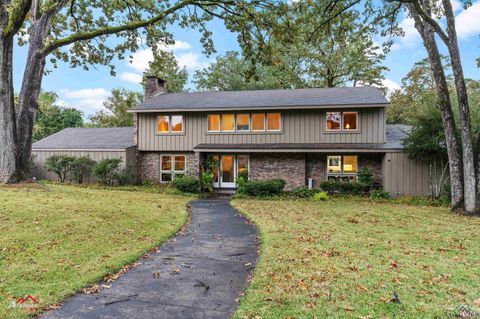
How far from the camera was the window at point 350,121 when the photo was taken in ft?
57.0

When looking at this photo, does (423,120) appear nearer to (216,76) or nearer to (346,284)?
(346,284)

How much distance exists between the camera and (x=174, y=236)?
8.02 m

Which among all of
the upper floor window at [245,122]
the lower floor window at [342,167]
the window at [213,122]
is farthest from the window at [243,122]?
the lower floor window at [342,167]

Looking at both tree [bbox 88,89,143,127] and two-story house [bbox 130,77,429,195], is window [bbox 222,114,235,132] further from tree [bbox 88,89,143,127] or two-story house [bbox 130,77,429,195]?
tree [bbox 88,89,143,127]

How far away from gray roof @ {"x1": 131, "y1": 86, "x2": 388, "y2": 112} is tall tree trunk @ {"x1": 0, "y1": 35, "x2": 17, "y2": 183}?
7320 mm

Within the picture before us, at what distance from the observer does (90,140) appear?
21.6 metres

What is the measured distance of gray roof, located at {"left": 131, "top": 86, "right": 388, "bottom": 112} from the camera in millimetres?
17406

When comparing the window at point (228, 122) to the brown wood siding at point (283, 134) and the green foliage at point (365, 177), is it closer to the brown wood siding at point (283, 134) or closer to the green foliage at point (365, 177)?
the brown wood siding at point (283, 134)

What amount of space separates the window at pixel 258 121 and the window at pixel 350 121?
4439 millimetres

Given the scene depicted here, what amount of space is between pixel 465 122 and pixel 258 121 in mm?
9915

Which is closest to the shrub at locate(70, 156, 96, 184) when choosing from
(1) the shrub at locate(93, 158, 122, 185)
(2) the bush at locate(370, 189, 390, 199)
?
(1) the shrub at locate(93, 158, 122, 185)

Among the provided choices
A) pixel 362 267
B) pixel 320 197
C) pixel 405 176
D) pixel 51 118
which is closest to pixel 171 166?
pixel 320 197

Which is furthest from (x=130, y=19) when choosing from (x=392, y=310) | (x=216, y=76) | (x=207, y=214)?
(x=216, y=76)

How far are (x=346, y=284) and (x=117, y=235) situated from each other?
5094mm
